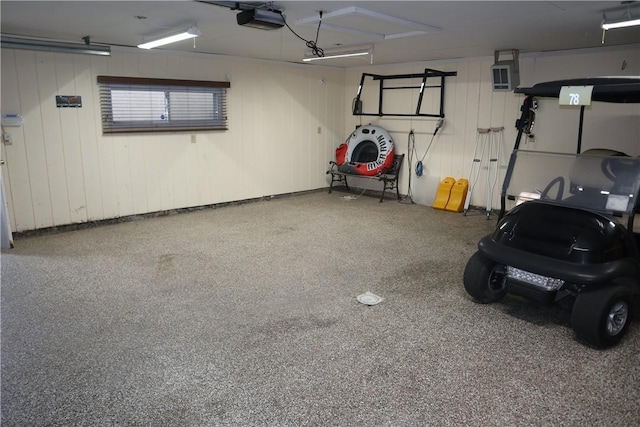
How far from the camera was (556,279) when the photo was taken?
3.03 m

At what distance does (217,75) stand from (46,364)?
4.93 meters

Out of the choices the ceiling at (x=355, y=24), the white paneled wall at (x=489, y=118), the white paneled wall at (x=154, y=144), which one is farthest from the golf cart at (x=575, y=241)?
the white paneled wall at (x=154, y=144)

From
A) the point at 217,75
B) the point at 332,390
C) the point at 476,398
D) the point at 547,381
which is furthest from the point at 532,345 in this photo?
the point at 217,75

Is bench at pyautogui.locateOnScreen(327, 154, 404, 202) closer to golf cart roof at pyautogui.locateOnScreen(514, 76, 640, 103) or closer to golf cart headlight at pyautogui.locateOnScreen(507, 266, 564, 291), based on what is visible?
golf cart roof at pyautogui.locateOnScreen(514, 76, 640, 103)

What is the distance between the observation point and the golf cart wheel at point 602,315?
2.79 meters

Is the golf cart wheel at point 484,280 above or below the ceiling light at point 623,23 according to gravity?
below

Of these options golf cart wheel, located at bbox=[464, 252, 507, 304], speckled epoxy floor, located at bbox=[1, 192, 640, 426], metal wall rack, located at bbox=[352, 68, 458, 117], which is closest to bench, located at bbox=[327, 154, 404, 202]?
metal wall rack, located at bbox=[352, 68, 458, 117]

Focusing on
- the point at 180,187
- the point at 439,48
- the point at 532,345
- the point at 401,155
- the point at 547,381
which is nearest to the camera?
the point at 547,381

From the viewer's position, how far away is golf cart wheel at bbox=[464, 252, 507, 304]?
11.3 ft

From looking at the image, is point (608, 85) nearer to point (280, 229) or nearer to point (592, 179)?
point (592, 179)

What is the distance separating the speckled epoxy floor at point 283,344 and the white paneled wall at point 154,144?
976mm

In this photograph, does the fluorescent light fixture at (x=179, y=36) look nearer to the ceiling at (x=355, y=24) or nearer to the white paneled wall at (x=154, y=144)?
the ceiling at (x=355, y=24)

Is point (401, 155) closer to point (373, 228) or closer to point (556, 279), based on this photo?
point (373, 228)

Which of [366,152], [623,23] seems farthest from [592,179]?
[366,152]
